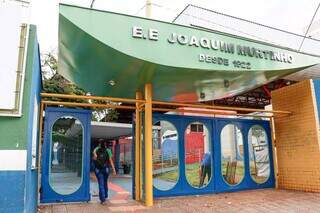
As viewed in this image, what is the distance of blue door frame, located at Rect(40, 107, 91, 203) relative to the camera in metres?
8.13

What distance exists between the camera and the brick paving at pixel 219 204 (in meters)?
7.45

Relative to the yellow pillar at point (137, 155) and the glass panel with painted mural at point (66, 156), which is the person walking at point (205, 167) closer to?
the yellow pillar at point (137, 155)

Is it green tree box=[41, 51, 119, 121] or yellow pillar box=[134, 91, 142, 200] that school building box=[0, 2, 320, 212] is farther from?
green tree box=[41, 51, 119, 121]

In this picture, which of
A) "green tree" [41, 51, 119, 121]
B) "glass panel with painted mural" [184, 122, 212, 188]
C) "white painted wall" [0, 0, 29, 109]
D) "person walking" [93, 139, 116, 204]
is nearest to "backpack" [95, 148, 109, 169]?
"person walking" [93, 139, 116, 204]

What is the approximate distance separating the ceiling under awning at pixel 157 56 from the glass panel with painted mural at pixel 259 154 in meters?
2.41

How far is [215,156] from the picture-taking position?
33.1ft

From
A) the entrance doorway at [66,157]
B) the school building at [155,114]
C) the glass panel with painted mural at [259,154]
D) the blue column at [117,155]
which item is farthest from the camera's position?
the blue column at [117,155]

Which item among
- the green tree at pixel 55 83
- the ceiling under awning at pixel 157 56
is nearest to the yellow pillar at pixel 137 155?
the ceiling under awning at pixel 157 56

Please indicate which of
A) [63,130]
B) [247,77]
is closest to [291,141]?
[247,77]

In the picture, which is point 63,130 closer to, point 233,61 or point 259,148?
point 233,61

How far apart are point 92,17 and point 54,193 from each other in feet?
14.8

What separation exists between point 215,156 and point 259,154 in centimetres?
209

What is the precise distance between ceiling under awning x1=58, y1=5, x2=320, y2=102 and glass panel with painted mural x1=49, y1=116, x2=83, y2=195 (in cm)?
130

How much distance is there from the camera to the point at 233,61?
25.0ft
